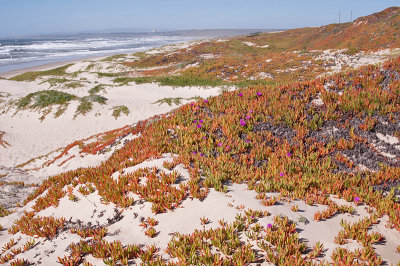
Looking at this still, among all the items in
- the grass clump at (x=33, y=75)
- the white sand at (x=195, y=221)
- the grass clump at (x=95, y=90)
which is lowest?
the white sand at (x=195, y=221)

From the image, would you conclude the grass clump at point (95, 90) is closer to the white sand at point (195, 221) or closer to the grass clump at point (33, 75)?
the grass clump at point (33, 75)

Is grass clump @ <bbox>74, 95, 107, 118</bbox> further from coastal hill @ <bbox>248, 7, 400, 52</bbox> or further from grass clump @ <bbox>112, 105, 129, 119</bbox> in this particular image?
coastal hill @ <bbox>248, 7, 400, 52</bbox>

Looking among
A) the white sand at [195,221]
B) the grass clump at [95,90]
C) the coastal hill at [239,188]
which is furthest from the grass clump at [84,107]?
the white sand at [195,221]

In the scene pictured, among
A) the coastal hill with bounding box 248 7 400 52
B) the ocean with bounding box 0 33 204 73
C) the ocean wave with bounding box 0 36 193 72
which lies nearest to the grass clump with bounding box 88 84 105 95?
the coastal hill with bounding box 248 7 400 52

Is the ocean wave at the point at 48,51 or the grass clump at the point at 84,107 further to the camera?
the ocean wave at the point at 48,51

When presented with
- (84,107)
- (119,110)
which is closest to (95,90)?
(84,107)

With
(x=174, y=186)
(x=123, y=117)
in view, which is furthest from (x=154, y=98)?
(x=174, y=186)
